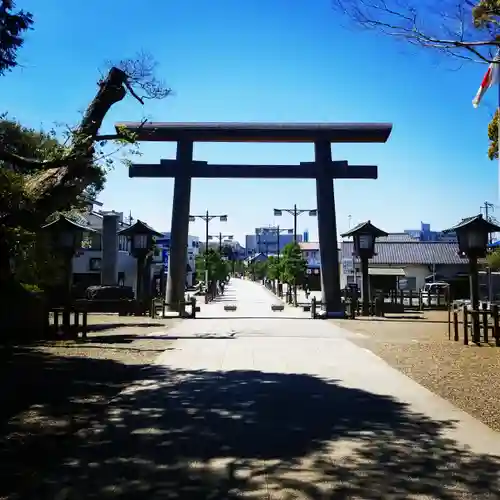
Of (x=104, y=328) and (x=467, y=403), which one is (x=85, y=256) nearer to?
(x=104, y=328)

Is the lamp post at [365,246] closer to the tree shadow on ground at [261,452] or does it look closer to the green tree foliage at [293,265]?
the green tree foliage at [293,265]

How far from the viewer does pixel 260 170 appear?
24234 mm

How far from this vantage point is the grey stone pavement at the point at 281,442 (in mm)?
4445

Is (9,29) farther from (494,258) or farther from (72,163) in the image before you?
(494,258)

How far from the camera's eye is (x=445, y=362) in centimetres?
1093

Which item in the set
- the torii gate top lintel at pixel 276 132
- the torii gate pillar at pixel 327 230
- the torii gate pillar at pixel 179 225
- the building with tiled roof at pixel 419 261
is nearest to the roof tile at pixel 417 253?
the building with tiled roof at pixel 419 261

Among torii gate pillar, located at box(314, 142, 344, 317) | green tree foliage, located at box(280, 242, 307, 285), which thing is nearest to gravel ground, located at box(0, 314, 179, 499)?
torii gate pillar, located at box(314, 142, 344, 317)

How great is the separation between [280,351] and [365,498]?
8.33m

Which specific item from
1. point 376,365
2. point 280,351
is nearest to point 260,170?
point 280,351

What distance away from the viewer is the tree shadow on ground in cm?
441

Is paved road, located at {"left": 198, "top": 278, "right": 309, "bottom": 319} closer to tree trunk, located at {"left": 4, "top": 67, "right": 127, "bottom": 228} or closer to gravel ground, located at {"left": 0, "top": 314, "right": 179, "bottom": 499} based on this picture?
gravel ground, located at {"left": 0, "top": 314, "right": 179, "bottom": 499}

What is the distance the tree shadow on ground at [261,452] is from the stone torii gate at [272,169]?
1688 cm

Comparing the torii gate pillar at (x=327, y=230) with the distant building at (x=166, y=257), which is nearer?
the torii gate pillar at (x=327, y=230)

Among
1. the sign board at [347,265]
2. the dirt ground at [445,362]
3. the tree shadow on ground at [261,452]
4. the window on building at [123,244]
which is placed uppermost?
the window on building at [123,244]
